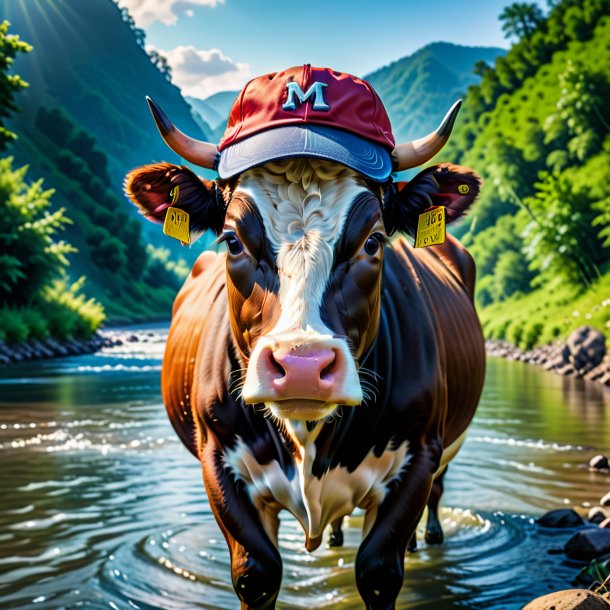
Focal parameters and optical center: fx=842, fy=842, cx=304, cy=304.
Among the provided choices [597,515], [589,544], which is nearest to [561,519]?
[597,515]

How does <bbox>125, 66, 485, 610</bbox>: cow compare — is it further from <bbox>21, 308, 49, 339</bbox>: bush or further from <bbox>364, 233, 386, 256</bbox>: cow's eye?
<bbox>21, 308, 49, 339</bbox>: bush

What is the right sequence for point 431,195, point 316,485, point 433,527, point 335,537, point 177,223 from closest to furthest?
point 316,485 < point 177,223 < point 431,195 < point 335,537 < point 433,527

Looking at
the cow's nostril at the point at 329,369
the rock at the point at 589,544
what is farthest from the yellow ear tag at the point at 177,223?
the rock at the point at 589,544

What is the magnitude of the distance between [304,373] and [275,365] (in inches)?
5.3

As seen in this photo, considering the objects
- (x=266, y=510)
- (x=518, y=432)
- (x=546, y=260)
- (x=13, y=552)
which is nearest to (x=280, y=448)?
(x=266, y=510)

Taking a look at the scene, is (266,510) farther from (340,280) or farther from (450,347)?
(450,347)

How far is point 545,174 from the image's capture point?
25312 millimetres

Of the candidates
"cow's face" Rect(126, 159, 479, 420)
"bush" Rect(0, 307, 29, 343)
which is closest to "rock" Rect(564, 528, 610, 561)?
"cow's face" Rect(126, 159, 479, 420)

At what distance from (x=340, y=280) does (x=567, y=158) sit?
34.7 metres

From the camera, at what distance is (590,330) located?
744 inches

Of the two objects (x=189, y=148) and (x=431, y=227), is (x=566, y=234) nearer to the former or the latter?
(x=431, y=227)

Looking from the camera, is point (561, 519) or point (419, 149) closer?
point (419, 149)

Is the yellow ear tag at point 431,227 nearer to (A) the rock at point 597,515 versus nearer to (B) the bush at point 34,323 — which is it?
(A) the rock at point 597,515

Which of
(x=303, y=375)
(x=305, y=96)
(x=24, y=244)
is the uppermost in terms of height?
(x=24, y=244)
